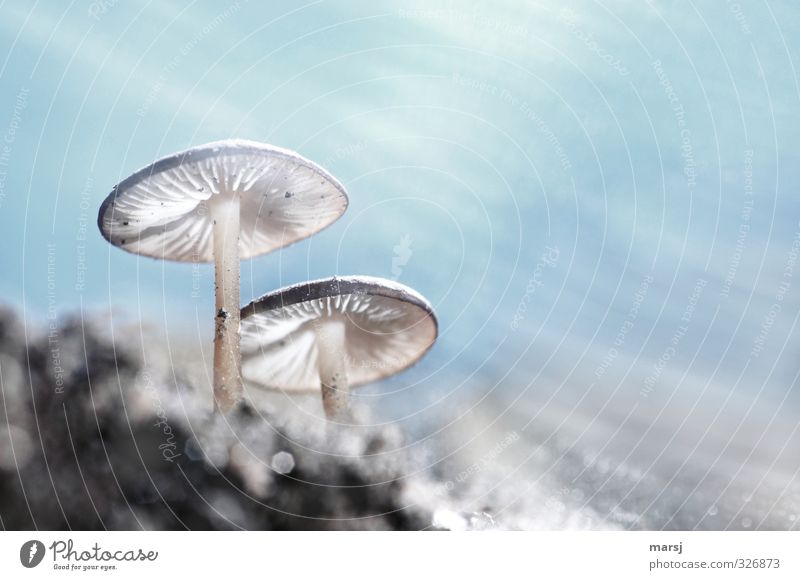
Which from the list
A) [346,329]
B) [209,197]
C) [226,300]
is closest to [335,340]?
[346,329]

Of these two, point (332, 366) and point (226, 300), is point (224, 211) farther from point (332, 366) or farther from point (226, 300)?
point (332, 366)

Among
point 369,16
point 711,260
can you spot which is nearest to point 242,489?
point 369,16

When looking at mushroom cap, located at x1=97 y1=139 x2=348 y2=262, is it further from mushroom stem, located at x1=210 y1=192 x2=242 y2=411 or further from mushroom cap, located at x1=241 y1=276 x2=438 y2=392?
Result: mushroom cap, located at x1=241 y1=276 x2=438 y2=392

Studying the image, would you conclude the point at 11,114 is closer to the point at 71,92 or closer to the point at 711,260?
the point at 71,92

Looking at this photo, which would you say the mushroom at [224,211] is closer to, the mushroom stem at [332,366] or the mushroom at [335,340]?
the mushroom at [335,340]
